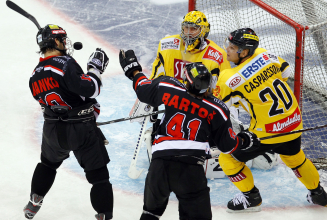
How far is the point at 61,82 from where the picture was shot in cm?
258

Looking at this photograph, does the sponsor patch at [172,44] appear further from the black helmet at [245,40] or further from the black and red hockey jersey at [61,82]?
the black and red hockey jersey at [61,82]

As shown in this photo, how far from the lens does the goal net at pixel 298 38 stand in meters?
3.54

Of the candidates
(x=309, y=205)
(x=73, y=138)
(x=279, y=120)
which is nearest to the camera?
(x=73, y=138)

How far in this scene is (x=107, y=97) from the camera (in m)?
4.85

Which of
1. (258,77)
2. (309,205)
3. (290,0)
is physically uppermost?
(290,0)

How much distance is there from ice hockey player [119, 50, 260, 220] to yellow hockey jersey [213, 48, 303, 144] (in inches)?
20.4

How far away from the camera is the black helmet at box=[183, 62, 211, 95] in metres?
2.23

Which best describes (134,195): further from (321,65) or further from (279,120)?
(321,65)

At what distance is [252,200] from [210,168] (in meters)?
0.54

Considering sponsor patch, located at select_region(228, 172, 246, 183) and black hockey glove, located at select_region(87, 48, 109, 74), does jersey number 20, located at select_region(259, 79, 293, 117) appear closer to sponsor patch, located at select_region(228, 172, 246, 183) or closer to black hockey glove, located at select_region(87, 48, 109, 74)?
sponsor patch, located at select_region(228, 172, 246, 183)

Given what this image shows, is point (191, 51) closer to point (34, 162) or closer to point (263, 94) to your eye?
point (263, 94)

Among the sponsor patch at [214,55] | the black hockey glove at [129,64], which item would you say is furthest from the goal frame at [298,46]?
the black hockey glove at [129,64]

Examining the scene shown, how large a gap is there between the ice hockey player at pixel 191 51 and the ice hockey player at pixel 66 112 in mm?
719

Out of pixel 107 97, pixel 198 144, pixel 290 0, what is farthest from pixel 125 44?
pixel 198 144
